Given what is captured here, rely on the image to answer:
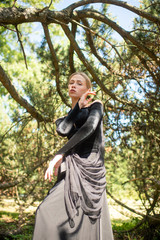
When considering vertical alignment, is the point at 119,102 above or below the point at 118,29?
below

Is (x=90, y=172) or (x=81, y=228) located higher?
(x=90, y=172)

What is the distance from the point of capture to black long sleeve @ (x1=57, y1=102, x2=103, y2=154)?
6.24 ft

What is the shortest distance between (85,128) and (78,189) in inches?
18.8

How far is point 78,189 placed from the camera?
1830 mm

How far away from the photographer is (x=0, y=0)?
19.5ft

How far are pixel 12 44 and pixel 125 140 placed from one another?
29.4 ft

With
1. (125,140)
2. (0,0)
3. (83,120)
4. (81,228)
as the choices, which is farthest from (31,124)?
(81,228)

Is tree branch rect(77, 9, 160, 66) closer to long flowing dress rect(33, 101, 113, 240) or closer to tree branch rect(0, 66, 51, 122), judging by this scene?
tree branch rect(0, 66, 51, 122)

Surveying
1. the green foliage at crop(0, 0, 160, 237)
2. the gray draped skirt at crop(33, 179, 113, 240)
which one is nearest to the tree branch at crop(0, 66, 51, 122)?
the green foliage at crop(0, 0, 160, 237)

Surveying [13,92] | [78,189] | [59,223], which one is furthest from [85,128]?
[13,92]

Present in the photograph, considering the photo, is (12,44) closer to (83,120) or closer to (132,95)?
(132,95)

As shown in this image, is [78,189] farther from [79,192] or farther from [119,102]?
[119,102]

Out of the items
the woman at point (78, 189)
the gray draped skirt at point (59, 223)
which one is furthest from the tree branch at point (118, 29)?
the gray draped skirt at point (59, 223)

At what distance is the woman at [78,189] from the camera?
1686 mm
